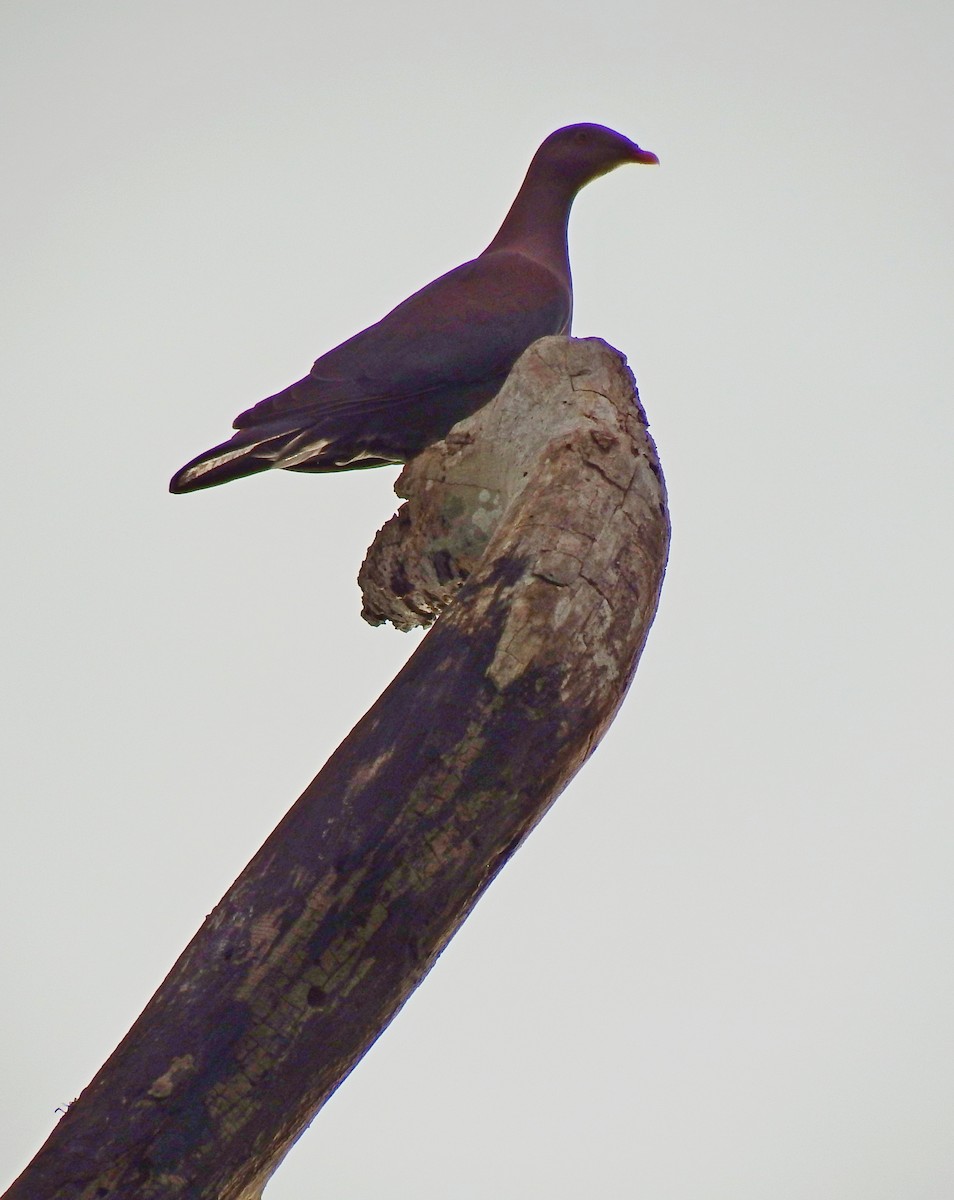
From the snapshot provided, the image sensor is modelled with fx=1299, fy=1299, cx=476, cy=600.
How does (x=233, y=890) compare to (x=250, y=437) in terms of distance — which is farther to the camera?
(x=250, y=437)

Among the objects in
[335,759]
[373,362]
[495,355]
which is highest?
[495,355]

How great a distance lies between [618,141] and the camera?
4195mm

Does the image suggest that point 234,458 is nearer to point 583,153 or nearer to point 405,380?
point 405,380

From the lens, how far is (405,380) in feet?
11.5

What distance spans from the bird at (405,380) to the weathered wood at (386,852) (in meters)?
0.66

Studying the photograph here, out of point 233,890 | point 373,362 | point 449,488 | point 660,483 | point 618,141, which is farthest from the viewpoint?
point 618,141

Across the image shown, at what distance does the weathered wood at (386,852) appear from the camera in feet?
7.19

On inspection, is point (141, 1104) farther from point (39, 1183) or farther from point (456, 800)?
point (456, 800)

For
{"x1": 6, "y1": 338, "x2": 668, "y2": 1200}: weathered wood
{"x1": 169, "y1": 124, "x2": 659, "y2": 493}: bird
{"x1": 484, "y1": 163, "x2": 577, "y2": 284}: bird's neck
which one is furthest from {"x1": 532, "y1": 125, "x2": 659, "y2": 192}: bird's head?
{"x1": 6, "y1": 338, "x2": 668, "y2": 1200}: weathered wood

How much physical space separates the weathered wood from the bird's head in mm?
1538

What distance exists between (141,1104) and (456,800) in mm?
747

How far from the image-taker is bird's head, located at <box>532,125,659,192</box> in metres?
4.17

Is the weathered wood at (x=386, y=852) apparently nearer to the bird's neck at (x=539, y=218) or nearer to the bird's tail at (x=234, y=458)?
the bird's tail at (x=234, y=458)

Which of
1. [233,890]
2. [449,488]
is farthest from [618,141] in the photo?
[233,890]
